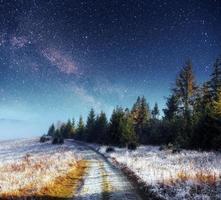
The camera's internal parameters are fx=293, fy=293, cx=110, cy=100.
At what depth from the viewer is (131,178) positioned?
784 inches

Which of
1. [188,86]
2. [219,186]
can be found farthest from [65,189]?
[188,86]

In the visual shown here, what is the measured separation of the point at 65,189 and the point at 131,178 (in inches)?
207

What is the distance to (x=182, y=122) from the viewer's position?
54.4 m

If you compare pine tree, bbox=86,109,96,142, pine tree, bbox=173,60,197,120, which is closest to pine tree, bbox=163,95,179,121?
pine tree, bbox=173,60,197,120

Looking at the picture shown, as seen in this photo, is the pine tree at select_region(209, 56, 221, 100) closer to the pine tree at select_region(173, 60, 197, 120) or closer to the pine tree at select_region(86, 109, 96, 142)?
the pine tree at select_region(173, 60, 197, 120)

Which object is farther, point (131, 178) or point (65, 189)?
point (131, 178)

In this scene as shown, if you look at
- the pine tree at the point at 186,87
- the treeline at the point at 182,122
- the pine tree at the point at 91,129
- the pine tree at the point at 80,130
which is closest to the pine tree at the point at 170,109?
the treeline at the point at 182,122

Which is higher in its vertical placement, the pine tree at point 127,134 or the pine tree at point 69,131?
the pine tree at point 69,131

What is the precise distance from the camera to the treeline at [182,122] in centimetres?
3669

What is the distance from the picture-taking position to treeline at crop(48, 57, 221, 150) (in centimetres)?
3669

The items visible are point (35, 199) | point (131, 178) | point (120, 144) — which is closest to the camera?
point (35, 199)

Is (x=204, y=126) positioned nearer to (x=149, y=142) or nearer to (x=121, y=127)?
(x=121, y=127)

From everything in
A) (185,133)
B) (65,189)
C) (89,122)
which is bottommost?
(65,189)

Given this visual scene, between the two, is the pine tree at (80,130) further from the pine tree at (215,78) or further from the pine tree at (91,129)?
the pine tree at (215,78)
